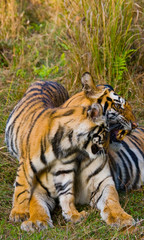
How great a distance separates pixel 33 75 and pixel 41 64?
559 millimetres

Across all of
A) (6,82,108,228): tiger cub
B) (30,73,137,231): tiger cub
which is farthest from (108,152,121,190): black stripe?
Result: (6,82,108,228): tiger cub

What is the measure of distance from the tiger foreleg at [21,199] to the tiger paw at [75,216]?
0.94 feet

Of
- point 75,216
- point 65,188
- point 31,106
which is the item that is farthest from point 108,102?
point 31,106

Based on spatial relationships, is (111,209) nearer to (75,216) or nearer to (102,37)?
(75,216)

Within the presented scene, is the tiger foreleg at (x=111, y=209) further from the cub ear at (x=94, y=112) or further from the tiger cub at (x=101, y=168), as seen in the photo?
the cub ear at (x=94, y=112)

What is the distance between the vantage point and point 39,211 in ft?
10.5

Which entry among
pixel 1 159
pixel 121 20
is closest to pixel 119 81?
pixel 121 20

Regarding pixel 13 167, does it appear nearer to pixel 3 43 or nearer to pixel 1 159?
pixel 1 159

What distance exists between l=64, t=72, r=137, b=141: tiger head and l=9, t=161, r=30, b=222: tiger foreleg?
650mm

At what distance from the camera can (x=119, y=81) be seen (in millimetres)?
5434

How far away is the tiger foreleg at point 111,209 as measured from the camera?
10.1 ft

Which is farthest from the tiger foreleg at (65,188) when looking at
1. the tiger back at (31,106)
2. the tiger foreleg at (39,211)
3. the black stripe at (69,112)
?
the tiger back at (31,106)

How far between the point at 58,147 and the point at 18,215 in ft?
1.83

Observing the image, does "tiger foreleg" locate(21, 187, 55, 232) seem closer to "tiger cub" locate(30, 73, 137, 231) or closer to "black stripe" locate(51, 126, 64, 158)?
"tiger cub" locate(30, 73, 137, 231)
